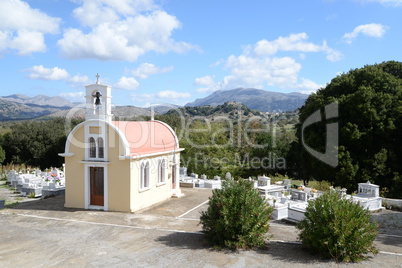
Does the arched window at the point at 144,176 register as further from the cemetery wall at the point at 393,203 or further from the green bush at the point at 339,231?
the cemetery wall at the point at 393,203

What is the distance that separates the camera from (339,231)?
9.27m

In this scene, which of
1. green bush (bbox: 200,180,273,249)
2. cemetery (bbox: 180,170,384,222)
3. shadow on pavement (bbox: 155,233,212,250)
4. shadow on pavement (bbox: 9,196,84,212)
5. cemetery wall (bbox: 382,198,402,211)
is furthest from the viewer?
cemetery wall (bbox: 382,198,402,211)

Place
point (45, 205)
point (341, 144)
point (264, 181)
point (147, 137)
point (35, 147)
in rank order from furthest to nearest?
point (35, 147) → point (341, 144) → point (264, 181) → point (147, 137) → point (45, 205)

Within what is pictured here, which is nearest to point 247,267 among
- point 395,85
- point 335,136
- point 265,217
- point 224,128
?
point 265,217

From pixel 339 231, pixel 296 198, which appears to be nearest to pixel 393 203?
pixel 296 198

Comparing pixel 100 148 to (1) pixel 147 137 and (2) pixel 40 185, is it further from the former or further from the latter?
(2) pixel 40 185

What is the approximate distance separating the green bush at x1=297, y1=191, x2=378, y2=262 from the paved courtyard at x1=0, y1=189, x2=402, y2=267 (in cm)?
34

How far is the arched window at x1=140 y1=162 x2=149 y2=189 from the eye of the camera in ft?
56.1

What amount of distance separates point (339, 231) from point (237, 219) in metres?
2.90

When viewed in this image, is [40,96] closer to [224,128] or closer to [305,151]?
[224,128]

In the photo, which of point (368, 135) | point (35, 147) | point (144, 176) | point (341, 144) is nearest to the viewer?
point (144, 176)

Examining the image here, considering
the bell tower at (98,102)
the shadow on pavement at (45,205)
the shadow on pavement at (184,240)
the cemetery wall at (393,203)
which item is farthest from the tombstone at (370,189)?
the shadow on pavement at (45,205)

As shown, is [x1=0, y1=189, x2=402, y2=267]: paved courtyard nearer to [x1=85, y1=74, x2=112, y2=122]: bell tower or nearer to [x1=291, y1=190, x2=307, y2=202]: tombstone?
[x1=291, y1=190, x2=307, y2=202]: tombstone

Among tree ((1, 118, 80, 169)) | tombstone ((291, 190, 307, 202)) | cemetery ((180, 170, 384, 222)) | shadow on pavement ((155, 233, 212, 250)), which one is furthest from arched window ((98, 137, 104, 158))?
tree ((1, 118, 80, 169))
